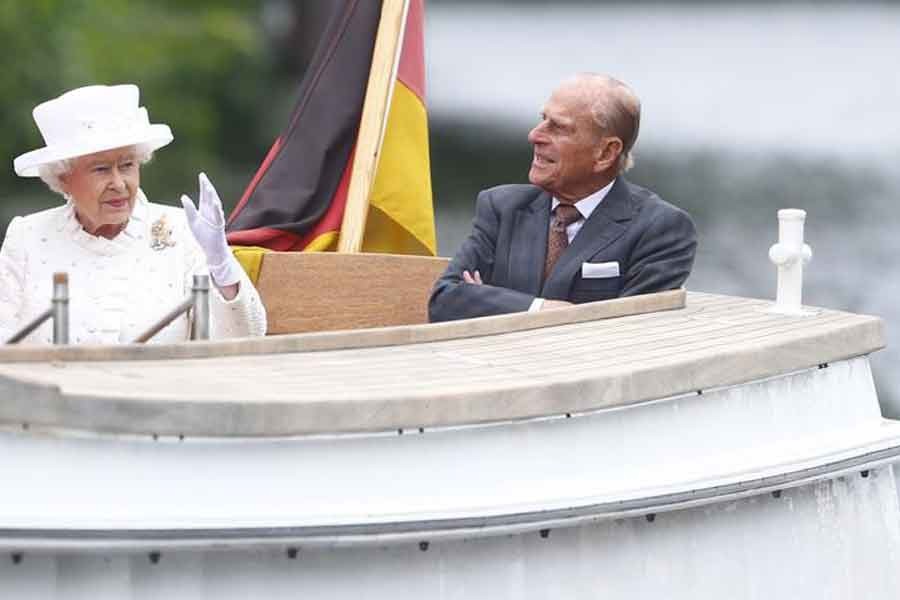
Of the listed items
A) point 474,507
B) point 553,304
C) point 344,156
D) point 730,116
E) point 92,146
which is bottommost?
point 474,507

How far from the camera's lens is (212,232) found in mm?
5254

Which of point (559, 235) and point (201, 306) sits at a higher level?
point (559, 235)

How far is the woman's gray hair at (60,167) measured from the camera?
5266 mm

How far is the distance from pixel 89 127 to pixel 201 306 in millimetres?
695

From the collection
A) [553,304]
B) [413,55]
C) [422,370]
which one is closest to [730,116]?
[413,55]

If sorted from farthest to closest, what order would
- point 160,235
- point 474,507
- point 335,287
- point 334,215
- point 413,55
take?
point 413,55
point 334,215
point 335,287
point 160,235
point 474,507

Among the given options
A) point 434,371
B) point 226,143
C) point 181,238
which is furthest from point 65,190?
point 226,143

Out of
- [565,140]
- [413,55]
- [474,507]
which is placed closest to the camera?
[474,507]

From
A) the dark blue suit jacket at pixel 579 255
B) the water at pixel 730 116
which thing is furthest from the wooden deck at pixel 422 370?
the water at pixel 730 116

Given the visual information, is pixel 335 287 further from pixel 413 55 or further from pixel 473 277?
pixel 413 55

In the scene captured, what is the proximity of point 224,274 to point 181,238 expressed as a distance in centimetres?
22

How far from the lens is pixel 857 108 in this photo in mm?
26391

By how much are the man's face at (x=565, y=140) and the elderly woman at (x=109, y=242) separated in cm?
84

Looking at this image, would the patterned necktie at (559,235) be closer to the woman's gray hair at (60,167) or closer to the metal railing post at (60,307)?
the woman's gray hair at (60,167)
